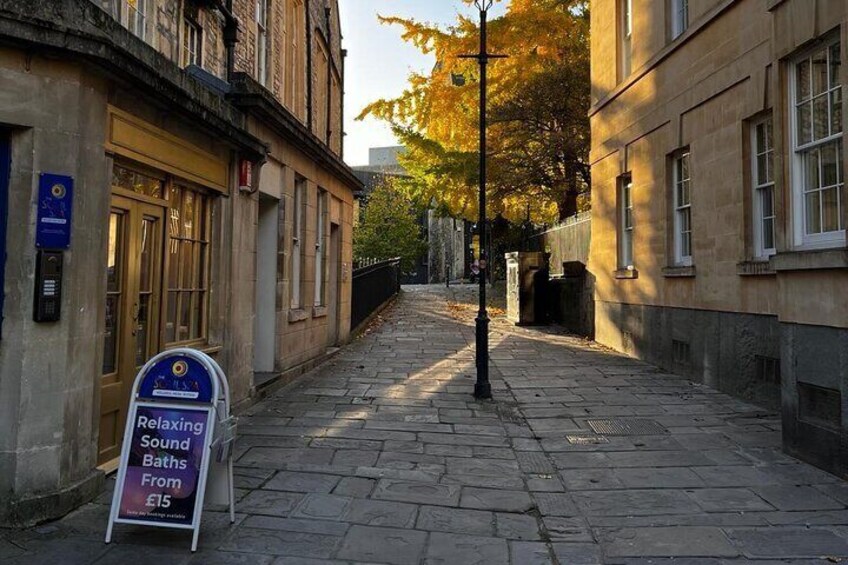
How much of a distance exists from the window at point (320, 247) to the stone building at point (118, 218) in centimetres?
214

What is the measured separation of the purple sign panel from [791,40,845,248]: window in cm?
574

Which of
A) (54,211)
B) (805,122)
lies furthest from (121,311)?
(805,122)

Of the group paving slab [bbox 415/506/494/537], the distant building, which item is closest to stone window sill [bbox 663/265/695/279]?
paving slab [bbox 415/506/494/537]

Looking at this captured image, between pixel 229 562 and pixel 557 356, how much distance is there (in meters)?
9.69

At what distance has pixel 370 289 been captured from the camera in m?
19.8

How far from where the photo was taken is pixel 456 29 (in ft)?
64.6

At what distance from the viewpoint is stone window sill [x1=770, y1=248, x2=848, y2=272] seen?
5.28m

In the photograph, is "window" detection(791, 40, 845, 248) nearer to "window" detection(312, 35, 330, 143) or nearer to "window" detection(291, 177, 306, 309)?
"window" detection(291, 177, 306, 309)

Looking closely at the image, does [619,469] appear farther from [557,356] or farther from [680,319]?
[557,356]

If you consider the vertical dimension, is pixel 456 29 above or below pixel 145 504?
above

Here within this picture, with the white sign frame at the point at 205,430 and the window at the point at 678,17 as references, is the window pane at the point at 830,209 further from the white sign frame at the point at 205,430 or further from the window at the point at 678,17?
the window at the point at 678,17

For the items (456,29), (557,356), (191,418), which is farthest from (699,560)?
(456,29)

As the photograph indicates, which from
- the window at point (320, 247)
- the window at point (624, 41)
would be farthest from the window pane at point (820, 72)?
the window at point (320, 247)

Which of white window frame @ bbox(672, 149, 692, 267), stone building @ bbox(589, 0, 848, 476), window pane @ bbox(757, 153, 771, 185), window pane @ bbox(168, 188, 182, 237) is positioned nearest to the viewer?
stone building @ bbox(589, 0, 848, 476)
